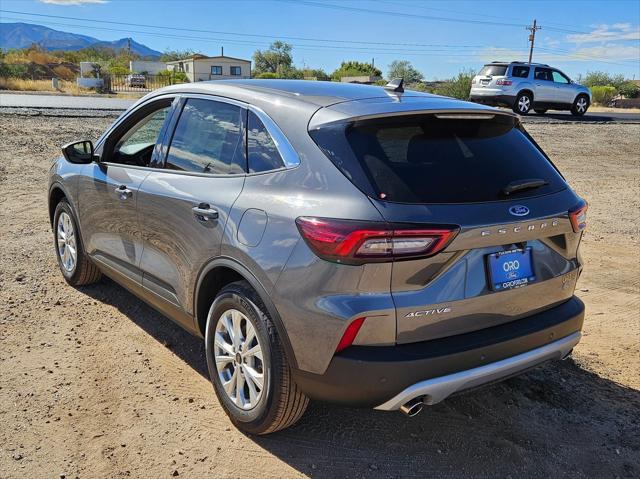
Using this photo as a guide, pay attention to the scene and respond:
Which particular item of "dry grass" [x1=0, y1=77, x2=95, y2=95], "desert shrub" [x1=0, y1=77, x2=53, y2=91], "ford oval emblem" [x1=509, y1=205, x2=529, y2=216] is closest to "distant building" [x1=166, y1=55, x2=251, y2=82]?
"dry grass" [x1=0, y1=77, x2=95, y2=95]

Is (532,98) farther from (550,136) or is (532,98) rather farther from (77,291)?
(77,291)

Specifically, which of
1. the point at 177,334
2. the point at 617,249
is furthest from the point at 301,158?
the point at 617,249

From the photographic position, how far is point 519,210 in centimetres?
283

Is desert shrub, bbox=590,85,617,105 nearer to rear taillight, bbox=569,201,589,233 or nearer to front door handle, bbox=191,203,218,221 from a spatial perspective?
rear taillight, bbox=569,201,589,233

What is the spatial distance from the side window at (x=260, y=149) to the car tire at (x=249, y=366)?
2.02 ft

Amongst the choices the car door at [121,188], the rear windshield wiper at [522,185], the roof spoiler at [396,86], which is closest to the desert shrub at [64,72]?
the car door at [121,188]

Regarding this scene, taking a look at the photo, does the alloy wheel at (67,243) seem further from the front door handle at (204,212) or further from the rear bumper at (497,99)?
the rear bumper at (497,99)

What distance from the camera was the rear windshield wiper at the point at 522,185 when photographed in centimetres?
288

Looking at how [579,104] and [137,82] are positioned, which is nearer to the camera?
[579,104]

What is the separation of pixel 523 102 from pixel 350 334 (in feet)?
74.6

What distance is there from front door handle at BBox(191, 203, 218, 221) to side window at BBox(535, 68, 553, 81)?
889 inches

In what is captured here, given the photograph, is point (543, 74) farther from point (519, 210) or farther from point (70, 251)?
point (519, 210)

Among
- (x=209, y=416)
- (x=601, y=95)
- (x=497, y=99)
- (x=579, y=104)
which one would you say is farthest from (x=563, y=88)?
(x=601, y=95)

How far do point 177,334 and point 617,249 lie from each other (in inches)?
205
